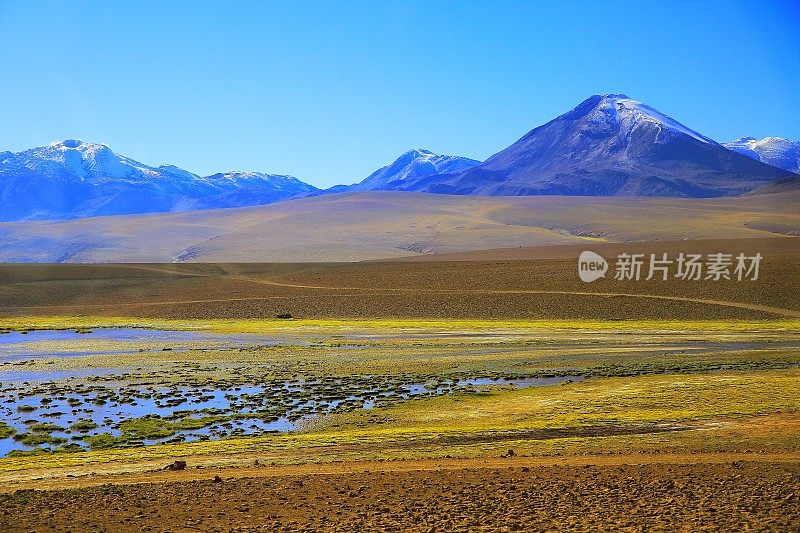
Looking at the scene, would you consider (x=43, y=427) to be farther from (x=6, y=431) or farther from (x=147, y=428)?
(x=147, y=428)

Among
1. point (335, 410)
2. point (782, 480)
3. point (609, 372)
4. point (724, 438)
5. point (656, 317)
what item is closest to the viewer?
point (782, 480)

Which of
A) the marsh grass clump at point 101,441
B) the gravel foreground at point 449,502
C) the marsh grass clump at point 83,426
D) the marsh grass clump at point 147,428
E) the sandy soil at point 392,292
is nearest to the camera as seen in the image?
the gravel foreground at point 449,502

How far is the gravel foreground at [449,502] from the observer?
13055mm

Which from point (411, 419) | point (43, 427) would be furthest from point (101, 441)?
point (411, 419)

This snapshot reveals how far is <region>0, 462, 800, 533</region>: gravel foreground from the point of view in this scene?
13.1 m

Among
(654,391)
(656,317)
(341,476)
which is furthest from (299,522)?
(656,317)

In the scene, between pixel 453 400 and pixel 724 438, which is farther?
pixel 453 400

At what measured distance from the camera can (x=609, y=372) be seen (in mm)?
32812

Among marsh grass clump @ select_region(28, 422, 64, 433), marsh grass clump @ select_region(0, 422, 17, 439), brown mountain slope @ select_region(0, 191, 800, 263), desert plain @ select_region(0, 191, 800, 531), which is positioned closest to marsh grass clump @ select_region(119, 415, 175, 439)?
desert plain @ select_region(0, 191, 800, 531)

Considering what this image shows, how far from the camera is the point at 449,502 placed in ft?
46.6

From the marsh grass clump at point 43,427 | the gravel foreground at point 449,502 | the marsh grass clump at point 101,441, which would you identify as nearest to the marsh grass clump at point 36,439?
the marsh grass clump at point 43,427

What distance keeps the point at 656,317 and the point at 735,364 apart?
82.9 feet

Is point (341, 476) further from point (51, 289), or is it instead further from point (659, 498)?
point (51, 289)

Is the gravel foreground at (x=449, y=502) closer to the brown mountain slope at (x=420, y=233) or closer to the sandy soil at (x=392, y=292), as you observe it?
the sandy soil at (x=392, y=292)
